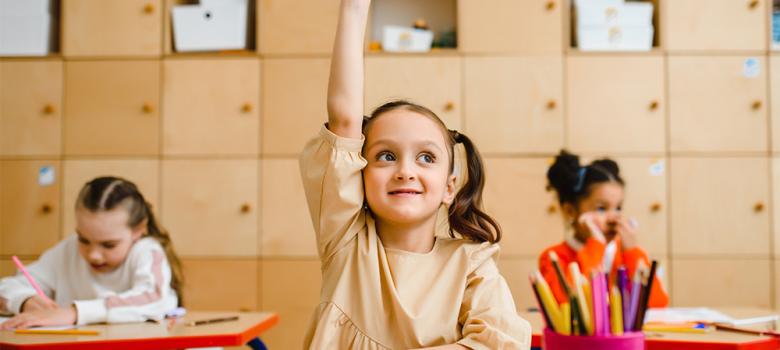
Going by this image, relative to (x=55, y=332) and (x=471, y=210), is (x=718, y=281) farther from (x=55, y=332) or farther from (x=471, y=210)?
(x=55, y=332)

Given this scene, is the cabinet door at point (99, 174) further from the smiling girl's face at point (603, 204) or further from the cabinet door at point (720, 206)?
the cabinet door at point (720, 206)

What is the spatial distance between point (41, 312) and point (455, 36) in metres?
2.09

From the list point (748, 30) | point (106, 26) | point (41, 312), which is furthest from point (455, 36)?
point (41, 312)

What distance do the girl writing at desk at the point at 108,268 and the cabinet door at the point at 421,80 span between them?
117cm

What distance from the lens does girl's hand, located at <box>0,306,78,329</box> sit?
1.17 metres

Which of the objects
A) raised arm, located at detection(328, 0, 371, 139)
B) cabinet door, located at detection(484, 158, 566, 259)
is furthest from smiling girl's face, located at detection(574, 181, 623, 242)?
raised arm, located at detection(328, 0, 371, 139)

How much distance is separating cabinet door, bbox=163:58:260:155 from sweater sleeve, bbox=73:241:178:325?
95 cm

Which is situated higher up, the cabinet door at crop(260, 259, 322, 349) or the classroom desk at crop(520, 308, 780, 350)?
the classroom desk at crop(520, 308, 780, 350)

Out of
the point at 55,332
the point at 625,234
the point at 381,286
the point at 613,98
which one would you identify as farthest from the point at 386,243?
the point at 613,98

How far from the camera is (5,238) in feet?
7.94

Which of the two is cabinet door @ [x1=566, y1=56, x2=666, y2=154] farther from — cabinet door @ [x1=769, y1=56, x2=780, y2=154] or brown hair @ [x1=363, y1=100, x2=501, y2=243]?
brown hair @ [x1=363, y1=100, x2=501, y2=243]

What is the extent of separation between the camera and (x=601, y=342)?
1.65ft

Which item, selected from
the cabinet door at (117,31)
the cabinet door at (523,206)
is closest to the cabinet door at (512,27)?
the cabinet door at (523,206)

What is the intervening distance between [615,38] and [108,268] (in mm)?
2347
